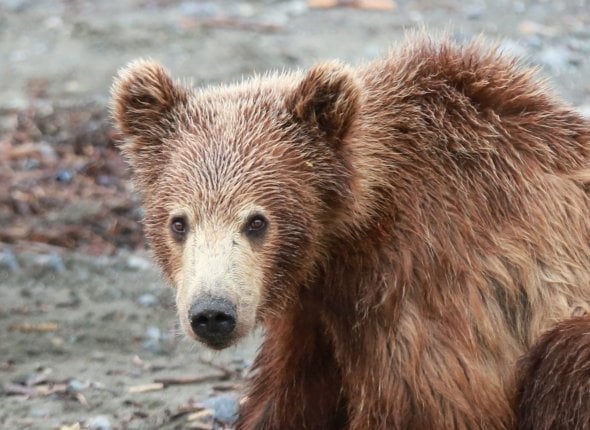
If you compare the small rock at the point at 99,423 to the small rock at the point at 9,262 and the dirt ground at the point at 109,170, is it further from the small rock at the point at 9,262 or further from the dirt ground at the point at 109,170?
the small rock at the point at 9,262

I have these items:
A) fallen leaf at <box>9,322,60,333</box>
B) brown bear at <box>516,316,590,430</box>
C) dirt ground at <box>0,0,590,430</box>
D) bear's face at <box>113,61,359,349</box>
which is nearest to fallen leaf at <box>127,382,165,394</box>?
dirt ground at <box>0,0,590,430</box>

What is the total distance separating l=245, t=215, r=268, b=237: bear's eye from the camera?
5742 mm

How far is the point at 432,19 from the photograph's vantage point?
15133 mm

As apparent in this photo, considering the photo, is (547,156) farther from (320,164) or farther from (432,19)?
(432,19)

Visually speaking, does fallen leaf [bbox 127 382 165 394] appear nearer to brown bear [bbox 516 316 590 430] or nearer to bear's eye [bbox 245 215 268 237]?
bear's eye [bbox 245 215 268 237]

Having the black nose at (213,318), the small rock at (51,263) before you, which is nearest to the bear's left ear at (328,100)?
the black nose at (213,318)

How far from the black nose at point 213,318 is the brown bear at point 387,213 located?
0.19 feet

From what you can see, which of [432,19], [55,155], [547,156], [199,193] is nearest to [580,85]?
[432,19]

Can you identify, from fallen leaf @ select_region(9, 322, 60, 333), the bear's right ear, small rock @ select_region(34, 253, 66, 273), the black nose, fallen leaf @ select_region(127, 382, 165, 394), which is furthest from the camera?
small rock @ select_region(34, 253, 66, 273)

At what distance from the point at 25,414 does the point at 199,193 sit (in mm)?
2404

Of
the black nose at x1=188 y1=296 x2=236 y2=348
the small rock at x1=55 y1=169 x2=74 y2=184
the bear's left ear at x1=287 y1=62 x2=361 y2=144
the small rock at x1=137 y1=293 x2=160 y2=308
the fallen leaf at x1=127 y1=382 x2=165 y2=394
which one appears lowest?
the fallen leaf at x1=127 y1=382 x2=165 y2=394

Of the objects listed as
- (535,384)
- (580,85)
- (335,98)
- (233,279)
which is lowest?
(535,384)

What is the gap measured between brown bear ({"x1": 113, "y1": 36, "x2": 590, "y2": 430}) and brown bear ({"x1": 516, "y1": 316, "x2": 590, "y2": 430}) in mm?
110

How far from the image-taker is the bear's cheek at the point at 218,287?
5406 millimetres
